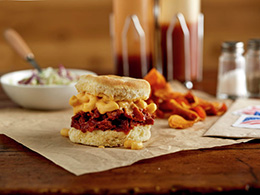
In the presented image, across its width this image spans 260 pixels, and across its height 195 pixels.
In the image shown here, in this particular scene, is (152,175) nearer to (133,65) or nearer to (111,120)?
(111,120)

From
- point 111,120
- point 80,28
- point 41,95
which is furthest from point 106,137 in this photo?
point 80,28

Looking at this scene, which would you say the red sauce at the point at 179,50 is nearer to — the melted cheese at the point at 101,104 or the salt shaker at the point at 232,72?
the salt shaker at the point at 232,72

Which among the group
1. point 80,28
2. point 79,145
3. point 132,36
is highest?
point 132,36

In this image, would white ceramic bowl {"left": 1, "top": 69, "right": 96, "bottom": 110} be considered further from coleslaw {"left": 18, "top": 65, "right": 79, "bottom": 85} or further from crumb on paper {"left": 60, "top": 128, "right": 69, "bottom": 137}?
crumb on paper {"left": 60, "top": 128, "right": 69, "bottom": 137}

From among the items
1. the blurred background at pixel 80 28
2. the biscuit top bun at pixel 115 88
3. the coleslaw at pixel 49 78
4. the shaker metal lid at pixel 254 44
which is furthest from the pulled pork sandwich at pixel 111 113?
the blurred background at pixel 80 28

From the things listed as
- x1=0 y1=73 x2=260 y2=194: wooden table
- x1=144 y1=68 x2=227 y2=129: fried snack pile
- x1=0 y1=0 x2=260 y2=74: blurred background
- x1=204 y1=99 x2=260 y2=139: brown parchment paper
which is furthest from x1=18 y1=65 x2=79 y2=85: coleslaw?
x1=0 y1=0 x2=260 y2=74: blurred background

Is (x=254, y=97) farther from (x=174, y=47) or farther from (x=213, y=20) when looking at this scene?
(x=213, y=20)
